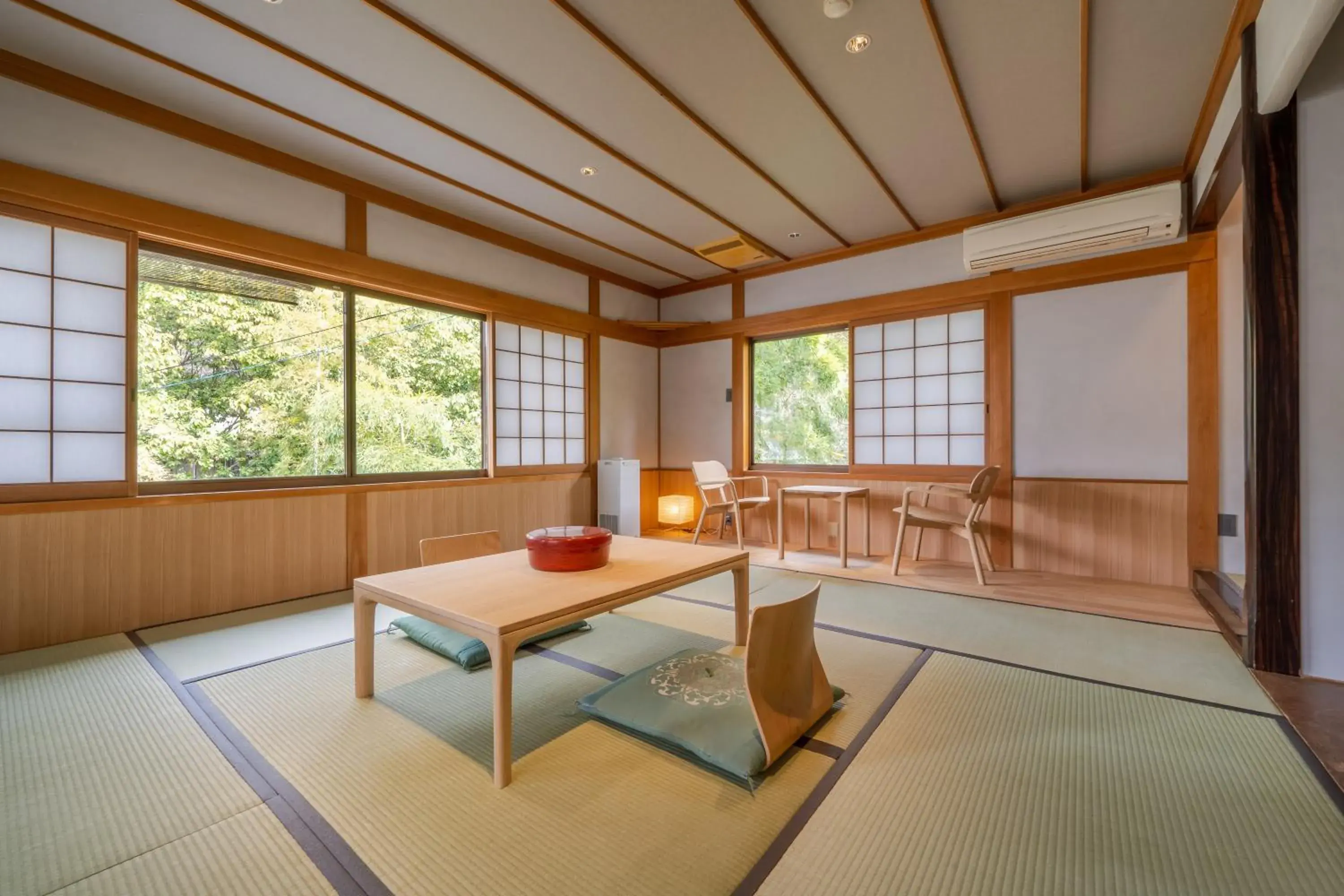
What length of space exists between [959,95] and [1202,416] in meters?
2.60

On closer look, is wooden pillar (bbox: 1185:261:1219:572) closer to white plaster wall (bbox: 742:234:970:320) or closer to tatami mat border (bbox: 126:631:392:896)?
white plaster wall (bbox: 742:234:970:320)

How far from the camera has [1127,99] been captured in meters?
2.78

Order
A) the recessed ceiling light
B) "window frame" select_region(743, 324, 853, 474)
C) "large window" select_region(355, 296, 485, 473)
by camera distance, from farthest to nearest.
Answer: "large window" select_region(355, 296, 485, 473) → "window frame" select_region(743, 324, 853, 474) → the recessed ceiling light

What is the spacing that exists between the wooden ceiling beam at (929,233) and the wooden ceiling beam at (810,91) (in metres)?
0.59

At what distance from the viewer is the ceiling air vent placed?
4625 millimetres

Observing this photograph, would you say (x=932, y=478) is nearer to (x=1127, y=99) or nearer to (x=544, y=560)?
(x=1127, y=99)

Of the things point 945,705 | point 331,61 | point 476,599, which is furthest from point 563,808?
point 331,61

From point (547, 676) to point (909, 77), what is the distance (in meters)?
3.20

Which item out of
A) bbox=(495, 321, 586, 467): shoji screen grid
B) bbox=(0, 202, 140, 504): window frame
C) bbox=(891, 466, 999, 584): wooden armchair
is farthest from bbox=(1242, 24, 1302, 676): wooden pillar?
bbox=(0, 202, 140, 504): window frame

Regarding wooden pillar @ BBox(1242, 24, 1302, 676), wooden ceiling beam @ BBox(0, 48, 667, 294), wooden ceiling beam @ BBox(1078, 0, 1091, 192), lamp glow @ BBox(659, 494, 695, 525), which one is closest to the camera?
wooden pillar @ BBox(1242, 24, 1302, 676)

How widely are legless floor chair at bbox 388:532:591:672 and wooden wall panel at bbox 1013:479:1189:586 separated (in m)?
3.35

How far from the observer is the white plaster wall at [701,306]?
18.8ft

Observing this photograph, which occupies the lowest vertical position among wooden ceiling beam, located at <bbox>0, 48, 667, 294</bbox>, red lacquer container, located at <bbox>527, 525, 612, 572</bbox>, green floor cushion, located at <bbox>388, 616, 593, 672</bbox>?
green floor cushion, located at <bbox>388, 616, 593, 672</bbox>

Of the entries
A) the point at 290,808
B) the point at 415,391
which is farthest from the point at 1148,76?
the point at 415,391
